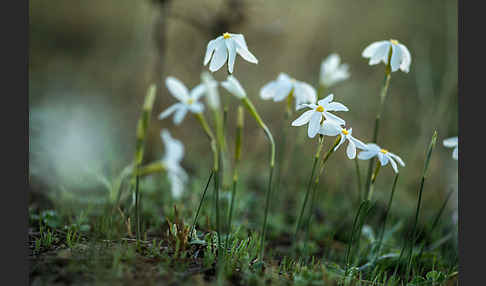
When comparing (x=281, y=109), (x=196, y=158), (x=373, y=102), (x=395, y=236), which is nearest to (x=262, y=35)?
(x=281, y=109)

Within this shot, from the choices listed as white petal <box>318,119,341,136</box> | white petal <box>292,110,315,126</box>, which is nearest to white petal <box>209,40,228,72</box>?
white petal <box>292,110,315,126</box>

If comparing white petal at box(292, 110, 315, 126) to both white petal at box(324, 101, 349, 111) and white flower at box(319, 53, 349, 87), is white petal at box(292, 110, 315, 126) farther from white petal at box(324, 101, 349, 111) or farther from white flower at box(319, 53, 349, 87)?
white flower at box(319, 53, 349, 87)

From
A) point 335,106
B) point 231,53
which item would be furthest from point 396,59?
point 231,53

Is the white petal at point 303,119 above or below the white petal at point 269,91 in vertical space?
below

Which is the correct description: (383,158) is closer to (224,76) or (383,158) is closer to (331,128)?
(331,128)

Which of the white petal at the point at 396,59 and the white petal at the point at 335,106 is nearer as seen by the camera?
the white petal at the point at 335,106

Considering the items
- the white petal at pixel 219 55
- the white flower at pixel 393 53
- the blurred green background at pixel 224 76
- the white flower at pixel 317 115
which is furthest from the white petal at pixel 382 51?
the blurred green background at pixel 224 76

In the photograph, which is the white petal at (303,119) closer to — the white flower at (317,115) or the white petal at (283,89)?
the white flower at (317,115)

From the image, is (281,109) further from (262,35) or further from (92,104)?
(92,104)
